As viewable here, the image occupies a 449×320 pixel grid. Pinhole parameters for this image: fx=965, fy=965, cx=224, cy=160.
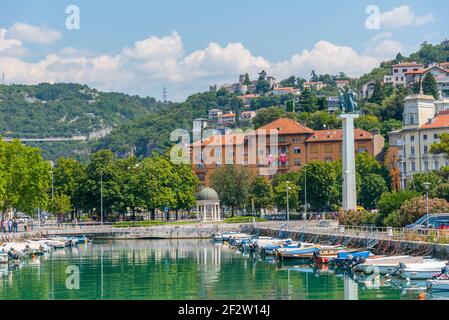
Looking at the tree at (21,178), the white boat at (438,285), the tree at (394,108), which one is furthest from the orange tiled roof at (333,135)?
the white boat at (438,285)

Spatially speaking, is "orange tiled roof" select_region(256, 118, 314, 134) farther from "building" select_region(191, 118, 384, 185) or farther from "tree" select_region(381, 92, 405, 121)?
"tree" select_region(381, 92, 405, 121)

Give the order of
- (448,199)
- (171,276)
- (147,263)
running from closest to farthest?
(171,276), (147,263), (448,199)

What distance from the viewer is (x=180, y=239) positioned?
331 ft

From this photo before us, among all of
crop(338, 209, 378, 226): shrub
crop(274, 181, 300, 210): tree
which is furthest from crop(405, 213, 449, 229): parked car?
crop(274, 181, 300, 210): tree

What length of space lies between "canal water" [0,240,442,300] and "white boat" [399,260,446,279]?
2.67ft

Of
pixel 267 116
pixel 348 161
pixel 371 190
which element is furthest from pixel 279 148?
pixel 348 161

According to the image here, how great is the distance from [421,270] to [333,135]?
318ft

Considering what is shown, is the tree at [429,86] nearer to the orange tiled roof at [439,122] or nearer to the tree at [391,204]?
the orange tiled roof at [439,122]

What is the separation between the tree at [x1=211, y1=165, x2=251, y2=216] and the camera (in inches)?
4781

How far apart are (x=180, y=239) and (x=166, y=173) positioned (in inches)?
583

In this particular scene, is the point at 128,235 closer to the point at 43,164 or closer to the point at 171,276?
the point at 43,164

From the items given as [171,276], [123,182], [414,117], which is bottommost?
[171,276]

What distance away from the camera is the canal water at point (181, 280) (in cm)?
4519
